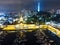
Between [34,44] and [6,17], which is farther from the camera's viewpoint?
[6,17]

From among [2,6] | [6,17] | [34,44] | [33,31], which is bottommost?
[34,44]

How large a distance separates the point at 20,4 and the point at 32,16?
0.65ft

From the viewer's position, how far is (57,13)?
1619mm

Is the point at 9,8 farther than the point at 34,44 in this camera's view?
Yes

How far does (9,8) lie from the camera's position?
1.60 m

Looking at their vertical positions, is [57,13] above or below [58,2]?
below

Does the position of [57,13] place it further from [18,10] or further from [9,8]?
[9,8]

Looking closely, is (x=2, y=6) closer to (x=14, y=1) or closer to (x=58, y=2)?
(x=14, y=1)

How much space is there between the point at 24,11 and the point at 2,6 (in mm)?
259

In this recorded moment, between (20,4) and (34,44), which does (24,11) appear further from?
(34,44)

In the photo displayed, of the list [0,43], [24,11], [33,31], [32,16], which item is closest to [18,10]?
[24,11]

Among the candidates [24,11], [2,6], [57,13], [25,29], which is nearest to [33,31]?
[25,29]

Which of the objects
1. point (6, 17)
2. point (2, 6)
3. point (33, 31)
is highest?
point (2, 6)

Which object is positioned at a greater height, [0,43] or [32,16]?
[32,16]
